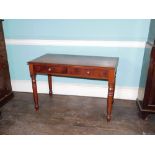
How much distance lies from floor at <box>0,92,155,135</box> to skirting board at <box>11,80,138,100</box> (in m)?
0.09

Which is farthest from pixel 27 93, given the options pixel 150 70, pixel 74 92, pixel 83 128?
pixel 150 70

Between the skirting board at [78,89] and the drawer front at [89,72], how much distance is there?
74 centimetres

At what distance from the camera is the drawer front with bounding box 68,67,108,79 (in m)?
1.82

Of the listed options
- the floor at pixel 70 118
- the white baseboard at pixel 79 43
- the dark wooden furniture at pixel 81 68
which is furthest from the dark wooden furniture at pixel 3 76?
the dark wooden furniture at pixel 81 68

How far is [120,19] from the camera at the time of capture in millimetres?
2193

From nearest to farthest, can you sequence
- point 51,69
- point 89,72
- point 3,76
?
point 89,72 → point 51,69 → point 3,76

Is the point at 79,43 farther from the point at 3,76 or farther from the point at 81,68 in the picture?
the point at 3,76

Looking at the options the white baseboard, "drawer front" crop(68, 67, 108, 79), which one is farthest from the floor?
the white baseboard

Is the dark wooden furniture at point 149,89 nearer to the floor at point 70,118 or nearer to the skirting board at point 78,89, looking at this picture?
the floor at point 70,118

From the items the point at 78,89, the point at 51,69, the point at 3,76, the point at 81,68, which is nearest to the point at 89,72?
the point at 81,68

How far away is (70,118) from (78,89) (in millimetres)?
664

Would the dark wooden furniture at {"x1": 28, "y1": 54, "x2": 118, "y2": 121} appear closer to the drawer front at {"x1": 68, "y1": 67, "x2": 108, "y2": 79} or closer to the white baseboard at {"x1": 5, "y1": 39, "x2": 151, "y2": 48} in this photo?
the drawer front at {"x1": 68, "y1": 67, "x2": 108, "y2": 79}

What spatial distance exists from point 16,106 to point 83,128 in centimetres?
108

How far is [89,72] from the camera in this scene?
1860mm
